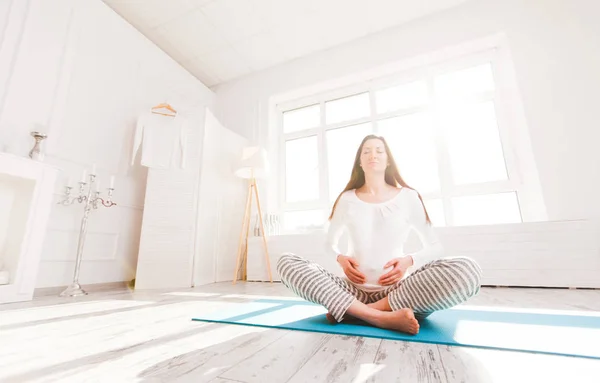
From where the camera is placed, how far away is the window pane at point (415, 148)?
3.21 metres

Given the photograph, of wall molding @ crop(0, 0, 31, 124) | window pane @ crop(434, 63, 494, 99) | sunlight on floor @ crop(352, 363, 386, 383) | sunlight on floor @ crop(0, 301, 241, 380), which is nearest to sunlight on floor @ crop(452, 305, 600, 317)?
sunlight on floor @ crop(352, 363, 386, 383)

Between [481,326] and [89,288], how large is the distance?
2.91 metres

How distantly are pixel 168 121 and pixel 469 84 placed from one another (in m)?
3.56

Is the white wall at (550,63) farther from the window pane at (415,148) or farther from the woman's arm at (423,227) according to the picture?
the woman's arm at (423,227)

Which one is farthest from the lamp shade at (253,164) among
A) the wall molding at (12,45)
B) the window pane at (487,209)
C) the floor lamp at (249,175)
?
the window pane at (487,209)

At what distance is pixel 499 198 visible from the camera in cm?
288

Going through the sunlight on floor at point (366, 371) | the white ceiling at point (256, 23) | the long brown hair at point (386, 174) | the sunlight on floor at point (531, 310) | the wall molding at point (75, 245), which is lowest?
the sunlight on floor at point (531, 310)

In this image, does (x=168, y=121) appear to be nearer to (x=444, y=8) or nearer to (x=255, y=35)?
(x=255, y=35)

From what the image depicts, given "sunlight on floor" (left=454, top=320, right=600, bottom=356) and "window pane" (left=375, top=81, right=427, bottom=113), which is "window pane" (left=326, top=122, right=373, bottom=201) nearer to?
"window pane" (left=375, top=81, right=427, bottom=113)

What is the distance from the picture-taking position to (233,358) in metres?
0.74

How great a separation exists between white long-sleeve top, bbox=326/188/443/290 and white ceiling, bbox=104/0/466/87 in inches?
110

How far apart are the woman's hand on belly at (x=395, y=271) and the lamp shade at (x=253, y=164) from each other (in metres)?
2.42

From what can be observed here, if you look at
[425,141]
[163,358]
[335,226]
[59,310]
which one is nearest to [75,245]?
[59,310]

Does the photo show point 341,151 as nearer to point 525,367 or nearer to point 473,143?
point 473,143
